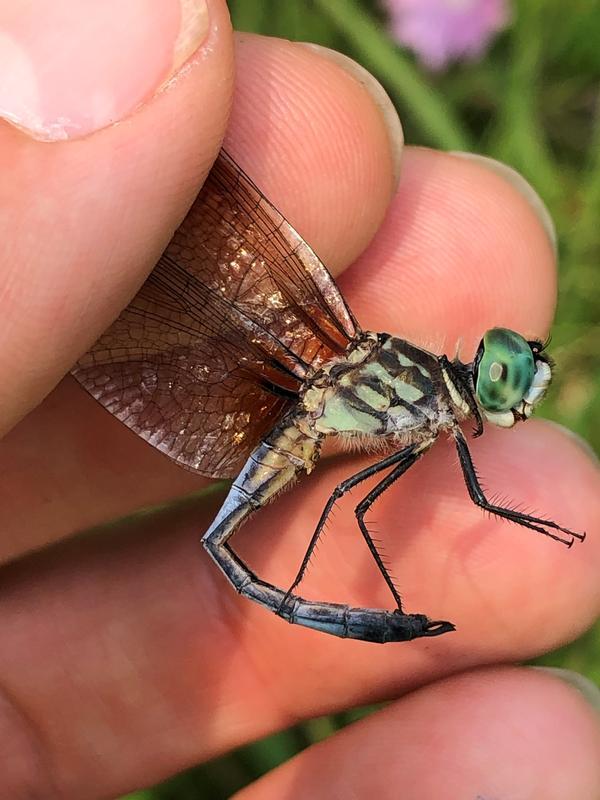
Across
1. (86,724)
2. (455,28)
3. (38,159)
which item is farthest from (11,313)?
(455,28)

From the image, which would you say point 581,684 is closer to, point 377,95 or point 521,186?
point 521,186

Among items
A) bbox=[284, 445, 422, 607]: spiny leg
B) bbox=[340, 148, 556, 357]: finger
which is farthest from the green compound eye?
bbox=[340, 148, 556, 357]: finger

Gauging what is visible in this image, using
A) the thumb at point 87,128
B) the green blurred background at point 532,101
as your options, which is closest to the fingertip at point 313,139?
the thumb at point 87,128

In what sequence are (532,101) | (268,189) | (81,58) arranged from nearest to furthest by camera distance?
1. (81,58)
2. (268,189)
3. (532,101)

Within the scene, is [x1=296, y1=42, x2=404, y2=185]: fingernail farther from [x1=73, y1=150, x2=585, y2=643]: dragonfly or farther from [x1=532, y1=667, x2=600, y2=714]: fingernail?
[x1=532, y1=667, x2=600, y2=714]: fingernail

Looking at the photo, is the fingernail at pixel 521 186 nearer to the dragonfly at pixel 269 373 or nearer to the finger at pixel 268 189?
the finger at pixel 268 189

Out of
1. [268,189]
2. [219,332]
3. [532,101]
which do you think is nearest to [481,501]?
[219,332]

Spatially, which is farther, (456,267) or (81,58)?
(456,267)
